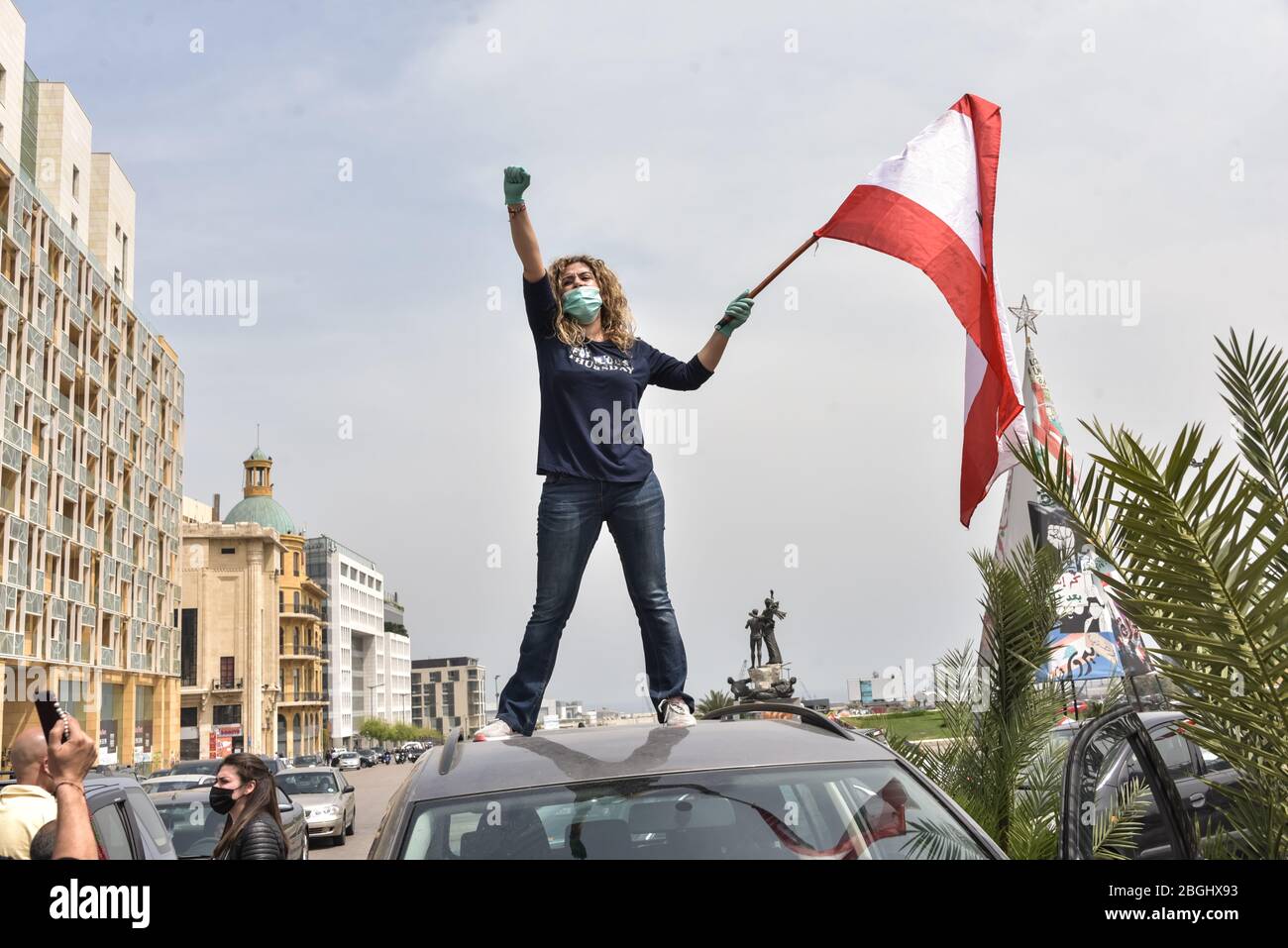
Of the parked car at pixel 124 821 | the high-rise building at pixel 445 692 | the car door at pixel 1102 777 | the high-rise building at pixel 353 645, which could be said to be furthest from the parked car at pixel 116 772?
the high-rise building at pixel 445 692

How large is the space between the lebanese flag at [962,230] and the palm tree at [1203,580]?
8.33 feet

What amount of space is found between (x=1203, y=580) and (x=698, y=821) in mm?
1240

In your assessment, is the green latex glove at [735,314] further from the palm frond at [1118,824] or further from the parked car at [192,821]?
the parked car at [192,821]

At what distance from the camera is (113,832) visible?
5082 mm

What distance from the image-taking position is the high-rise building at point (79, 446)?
134ft

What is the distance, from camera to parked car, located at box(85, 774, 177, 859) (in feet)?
16.3

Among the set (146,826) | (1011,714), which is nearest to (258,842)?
(146,826)

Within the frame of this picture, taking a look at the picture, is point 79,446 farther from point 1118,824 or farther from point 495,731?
point 1118,824

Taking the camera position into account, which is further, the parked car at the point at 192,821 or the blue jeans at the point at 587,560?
the parked car at the point at 192,821

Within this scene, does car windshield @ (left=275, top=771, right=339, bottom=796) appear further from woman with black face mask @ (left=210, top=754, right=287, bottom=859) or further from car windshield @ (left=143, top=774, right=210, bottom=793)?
woman with black face mask @ (left=210, top=754, right=287, bottom=859)

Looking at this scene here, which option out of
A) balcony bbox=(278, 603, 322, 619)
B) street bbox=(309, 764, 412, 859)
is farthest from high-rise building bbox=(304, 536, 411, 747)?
street bbox=(309, 764, 412, 859)

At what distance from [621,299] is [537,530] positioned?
102 centimetres
